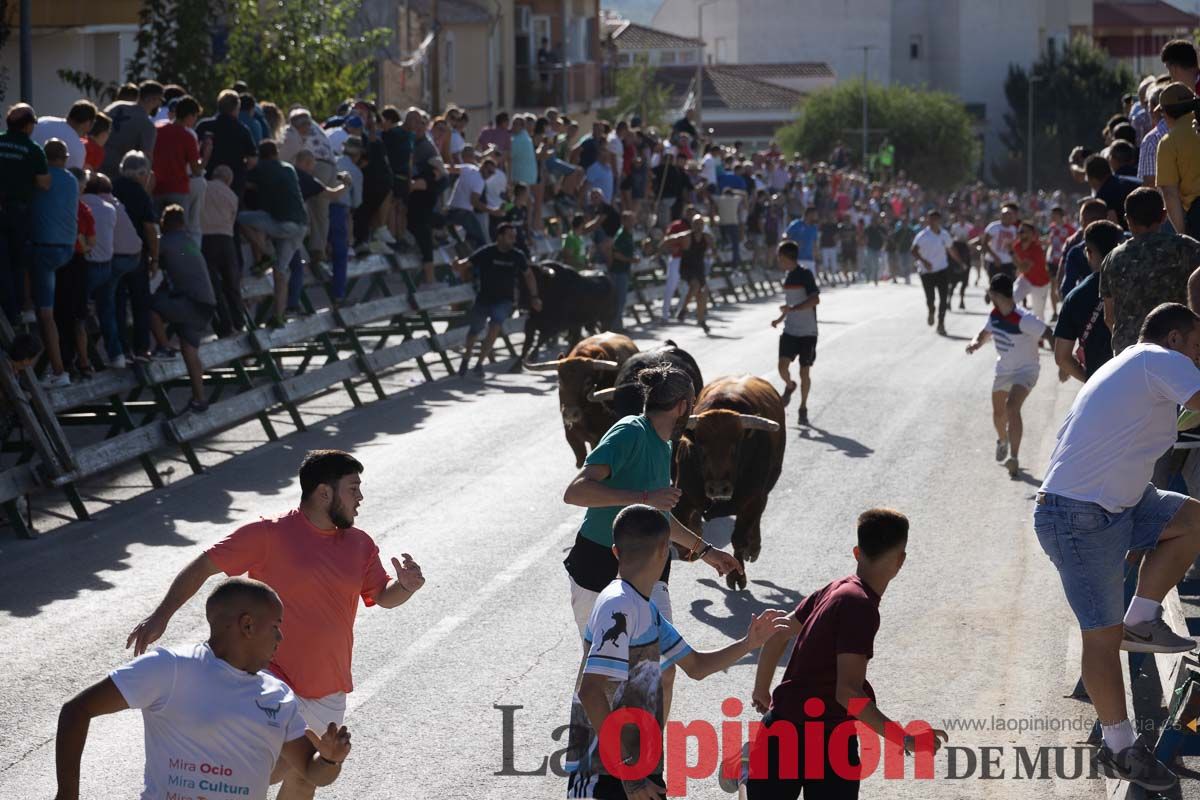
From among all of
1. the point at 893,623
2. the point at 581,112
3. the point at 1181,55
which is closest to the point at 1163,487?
the point at 893,623

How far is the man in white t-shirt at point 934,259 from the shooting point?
3048 cm

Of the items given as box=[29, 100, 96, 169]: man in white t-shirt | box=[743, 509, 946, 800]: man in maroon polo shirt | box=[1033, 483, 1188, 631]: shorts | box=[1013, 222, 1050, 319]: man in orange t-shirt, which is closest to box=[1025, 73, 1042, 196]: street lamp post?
box=[1013, 222, 1050, 319]: man in orange t-shirt

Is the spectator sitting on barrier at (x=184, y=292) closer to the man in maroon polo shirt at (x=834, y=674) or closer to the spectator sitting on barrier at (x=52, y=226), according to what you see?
the spectator sitting on barrier at (x=52, y=226)

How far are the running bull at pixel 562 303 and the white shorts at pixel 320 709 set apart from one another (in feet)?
55.3

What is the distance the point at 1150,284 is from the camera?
10328mm

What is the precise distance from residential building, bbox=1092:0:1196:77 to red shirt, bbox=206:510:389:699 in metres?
136

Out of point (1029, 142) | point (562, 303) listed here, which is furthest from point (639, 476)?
point (1029, 142)

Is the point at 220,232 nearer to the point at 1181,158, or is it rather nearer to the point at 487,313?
the point at 487,313

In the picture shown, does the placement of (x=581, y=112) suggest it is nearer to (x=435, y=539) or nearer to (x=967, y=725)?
(x=435, y=539)

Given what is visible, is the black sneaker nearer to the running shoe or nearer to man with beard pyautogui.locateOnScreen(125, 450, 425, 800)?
the running shoe

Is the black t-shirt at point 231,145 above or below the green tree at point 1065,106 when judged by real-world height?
below

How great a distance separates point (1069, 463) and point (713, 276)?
31.5 m

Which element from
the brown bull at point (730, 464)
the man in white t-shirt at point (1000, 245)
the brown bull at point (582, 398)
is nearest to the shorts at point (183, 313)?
the brown bull at point (582, 398)

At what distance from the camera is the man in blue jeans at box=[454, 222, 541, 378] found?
2289 centimetres
